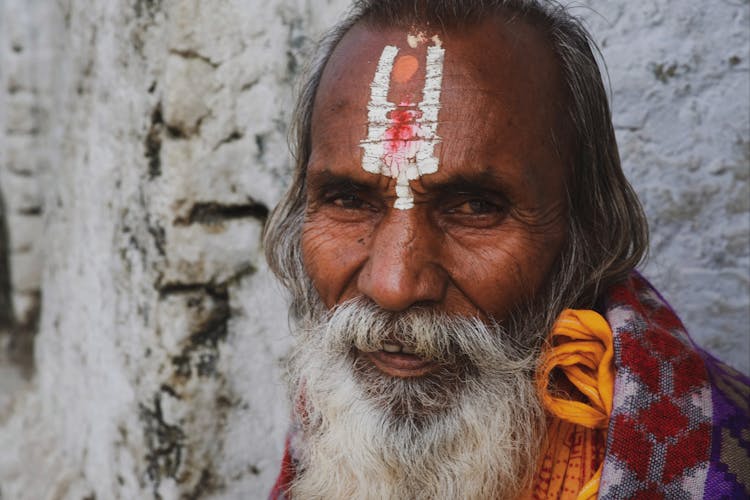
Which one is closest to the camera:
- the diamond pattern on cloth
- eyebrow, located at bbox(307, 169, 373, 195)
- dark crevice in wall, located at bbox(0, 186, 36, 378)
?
the diamond pattern on cloth

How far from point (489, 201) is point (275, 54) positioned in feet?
3.88

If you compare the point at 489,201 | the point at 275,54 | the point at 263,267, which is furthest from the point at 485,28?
the point at 263,267

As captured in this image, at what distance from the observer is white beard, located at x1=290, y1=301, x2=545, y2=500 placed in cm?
137

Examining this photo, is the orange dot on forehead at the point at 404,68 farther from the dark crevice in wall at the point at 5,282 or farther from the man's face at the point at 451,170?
the dark crevice in wall at the point at 5,282

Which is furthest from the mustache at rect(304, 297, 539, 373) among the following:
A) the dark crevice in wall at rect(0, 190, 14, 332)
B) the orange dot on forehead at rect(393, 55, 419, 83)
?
the dark crevice in wall at rect(0, 190, 14, 332)

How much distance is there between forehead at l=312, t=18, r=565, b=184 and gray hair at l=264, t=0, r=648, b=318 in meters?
0.03

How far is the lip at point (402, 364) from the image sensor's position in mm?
1393

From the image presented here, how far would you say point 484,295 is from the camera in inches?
54.5

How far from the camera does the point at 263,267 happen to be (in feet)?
7.63

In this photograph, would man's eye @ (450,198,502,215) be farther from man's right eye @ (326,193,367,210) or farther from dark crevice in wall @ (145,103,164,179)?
dark crevice in wall @ (145,103,164,179)

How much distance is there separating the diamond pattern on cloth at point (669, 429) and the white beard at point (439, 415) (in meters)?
0.21

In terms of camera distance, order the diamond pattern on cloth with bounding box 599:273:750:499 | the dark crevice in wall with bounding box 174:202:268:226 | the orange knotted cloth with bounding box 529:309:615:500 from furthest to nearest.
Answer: the dark crevice in wall with bounding box 174:202:268:226, the orange knotted cloth with bounding box 529:309:615:500, the diamond pattern on cloth with bounding box 599:273:750:499

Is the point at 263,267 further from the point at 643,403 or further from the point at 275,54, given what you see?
the point at 643,403

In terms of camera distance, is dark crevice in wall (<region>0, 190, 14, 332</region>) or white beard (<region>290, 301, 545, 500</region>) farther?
dark crevice in wall (<region>0, 190, 14, 332</region>)
